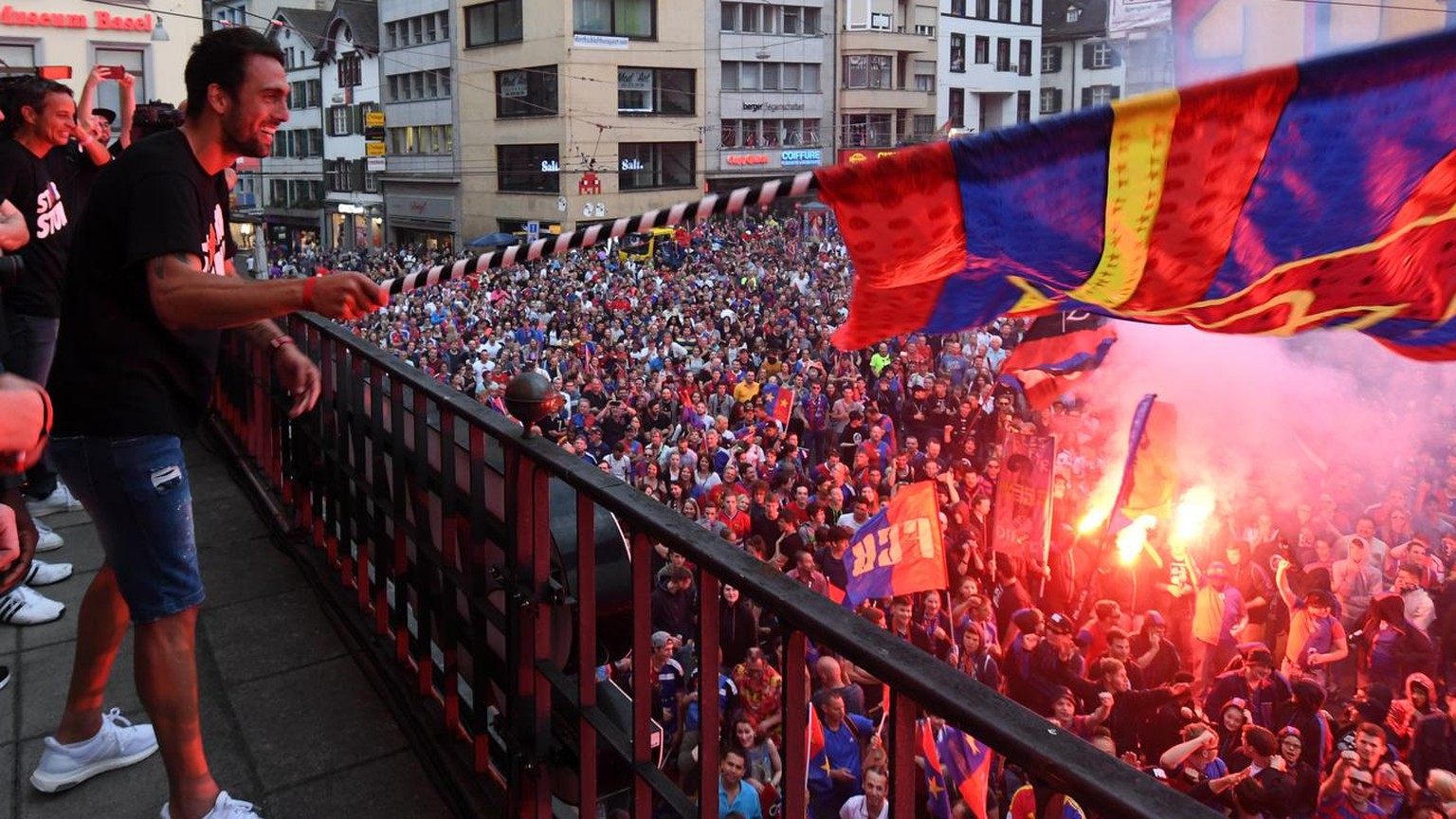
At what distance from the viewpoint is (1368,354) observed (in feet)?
45.3

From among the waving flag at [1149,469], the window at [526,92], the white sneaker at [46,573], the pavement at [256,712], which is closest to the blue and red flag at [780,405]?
the waving flag at [1149,469]

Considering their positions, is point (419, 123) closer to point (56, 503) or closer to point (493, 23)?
point (493, 23)

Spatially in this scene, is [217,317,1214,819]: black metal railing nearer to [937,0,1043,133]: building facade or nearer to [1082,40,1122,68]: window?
[937,0,1043,133]: building facade

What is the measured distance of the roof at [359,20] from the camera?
1986 inches

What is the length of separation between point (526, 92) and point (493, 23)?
11.8 feet

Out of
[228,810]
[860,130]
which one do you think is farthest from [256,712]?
[860,130]

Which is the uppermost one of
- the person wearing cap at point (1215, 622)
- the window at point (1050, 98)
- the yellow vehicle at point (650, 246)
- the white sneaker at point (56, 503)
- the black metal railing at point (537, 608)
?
the window at point (1050, 98)

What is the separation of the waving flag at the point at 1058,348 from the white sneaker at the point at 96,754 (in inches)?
300

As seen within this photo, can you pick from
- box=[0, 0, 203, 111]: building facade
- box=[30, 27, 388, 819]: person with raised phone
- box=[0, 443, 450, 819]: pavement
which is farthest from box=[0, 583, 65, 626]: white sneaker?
box=[0, 0, 203, 111]: building facade

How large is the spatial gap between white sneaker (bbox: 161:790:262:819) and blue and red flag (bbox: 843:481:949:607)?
5165 millimetres

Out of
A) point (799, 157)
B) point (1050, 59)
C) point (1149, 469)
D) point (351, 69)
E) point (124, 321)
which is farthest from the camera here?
point (1050, 59)

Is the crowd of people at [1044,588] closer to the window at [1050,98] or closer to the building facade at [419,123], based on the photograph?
the building facade at [419,123]

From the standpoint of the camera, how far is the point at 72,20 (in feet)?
93.6

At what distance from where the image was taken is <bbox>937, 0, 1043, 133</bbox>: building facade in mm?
52844
